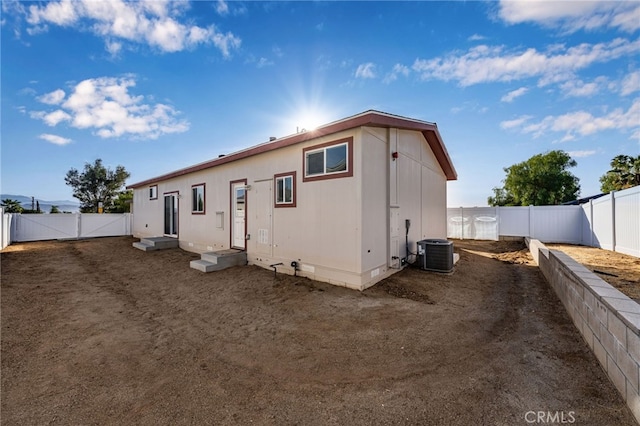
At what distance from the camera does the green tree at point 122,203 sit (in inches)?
911

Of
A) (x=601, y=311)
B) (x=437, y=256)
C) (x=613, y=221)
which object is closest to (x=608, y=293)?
(x=601, y=311)

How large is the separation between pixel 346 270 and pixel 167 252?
890cm

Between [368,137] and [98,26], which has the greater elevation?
[98,26]

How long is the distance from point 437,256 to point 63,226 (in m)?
20.6

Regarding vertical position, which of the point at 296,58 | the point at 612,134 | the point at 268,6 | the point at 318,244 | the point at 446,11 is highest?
the point at 268,6

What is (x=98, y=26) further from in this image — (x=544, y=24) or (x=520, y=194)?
(x=520, y=194)

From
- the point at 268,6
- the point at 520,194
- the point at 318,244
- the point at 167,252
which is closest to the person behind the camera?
the point at 318,244

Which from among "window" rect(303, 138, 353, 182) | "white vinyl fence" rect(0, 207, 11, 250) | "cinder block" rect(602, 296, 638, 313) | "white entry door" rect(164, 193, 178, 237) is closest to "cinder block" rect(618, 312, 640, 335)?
"cinder block" rect(602, 296, 638, 313)

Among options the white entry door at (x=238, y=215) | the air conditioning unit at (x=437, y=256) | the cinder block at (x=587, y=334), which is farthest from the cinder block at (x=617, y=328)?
the white entry door at (x=238, y=215)

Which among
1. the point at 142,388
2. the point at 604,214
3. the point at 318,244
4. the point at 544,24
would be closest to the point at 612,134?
the point at 604,214

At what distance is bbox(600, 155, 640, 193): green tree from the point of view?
1720 centimetres

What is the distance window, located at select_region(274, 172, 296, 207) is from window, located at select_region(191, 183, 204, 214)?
15.8 feet

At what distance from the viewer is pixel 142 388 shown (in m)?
2.63

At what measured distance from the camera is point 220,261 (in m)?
7.80
